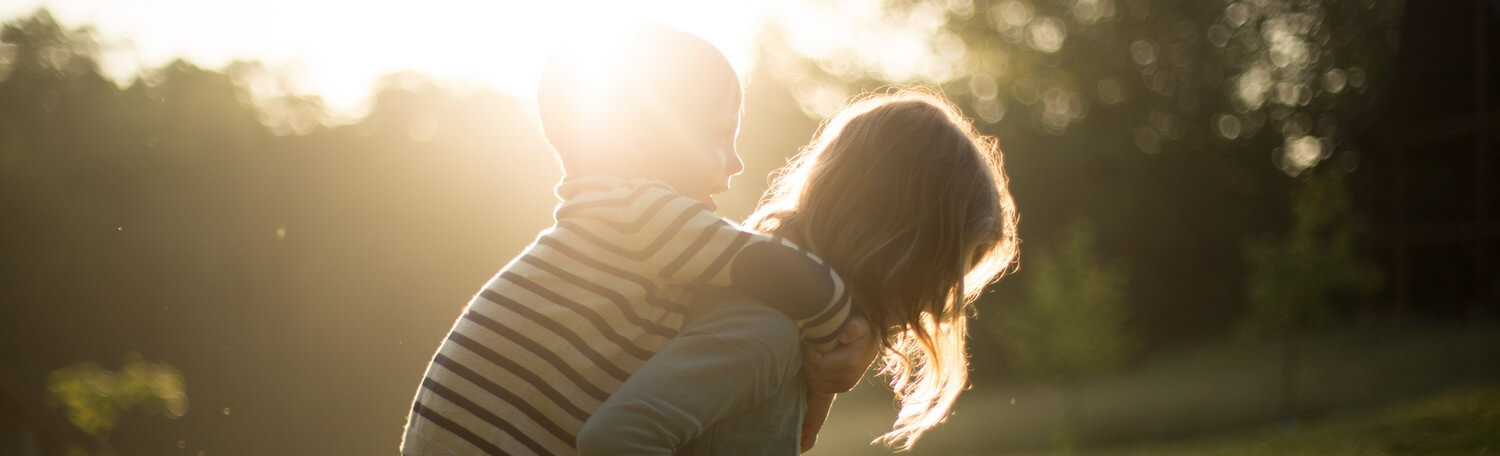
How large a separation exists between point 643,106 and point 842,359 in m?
0.57

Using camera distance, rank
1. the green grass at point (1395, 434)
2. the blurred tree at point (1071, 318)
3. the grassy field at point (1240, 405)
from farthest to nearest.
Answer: the blurred tree at point (1071, 318) < the grassy field at point (1240, 405) < the green grass at point (1395, 434)

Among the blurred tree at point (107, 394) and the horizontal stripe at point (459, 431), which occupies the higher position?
the blurred tree at point (107, 394)

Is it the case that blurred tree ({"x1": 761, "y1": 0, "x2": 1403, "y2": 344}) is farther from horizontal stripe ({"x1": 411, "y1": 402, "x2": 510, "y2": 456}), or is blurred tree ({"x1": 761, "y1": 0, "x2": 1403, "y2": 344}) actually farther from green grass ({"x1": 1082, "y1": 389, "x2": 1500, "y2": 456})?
horizontal stripe ({"x1": 411, "y1": 402, "x2": 510, "y2": 456})

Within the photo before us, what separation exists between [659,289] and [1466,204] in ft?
95.6

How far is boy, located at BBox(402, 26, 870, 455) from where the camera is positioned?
195cm

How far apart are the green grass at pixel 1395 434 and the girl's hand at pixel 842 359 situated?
11.5 m

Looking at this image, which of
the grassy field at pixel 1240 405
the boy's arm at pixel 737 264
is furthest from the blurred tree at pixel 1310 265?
the boy's arm at pixel 737 264

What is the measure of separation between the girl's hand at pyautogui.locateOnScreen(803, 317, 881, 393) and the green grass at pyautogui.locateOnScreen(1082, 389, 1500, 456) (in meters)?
11.5

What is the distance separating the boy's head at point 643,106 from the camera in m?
2.14

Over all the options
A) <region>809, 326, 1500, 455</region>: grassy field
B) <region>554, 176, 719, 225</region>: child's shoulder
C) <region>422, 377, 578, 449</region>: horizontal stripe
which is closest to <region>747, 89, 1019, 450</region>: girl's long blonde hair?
<region>554, 176, 719, 225</region>: child's shoulder

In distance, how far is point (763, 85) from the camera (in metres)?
43.8

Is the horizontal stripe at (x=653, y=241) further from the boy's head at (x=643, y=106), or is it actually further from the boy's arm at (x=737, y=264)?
the boy's head at (x=643, y=106)

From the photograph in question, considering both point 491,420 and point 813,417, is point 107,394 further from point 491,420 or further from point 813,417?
point 491,420

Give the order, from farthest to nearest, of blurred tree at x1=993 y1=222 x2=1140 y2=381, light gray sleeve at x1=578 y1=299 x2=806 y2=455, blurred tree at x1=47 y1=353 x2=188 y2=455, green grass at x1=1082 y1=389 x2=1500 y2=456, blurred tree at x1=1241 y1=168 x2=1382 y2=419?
blurred tree at x1=1241 y1=168 x2=1382 y2=419
blurred tree at x1=993 y1=222 x2=1140 y2=381
blurred tree at x1=47 y1=353 x2=188 y2=455
green grass at x1=1082 y1=389 x2=1500 y2=456
light gray sleeve at x1=578 y1=299 x2=806 y2=455
